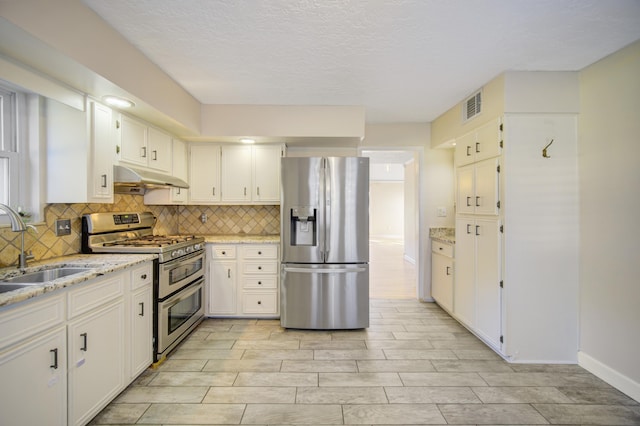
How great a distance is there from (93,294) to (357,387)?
72.4 inches

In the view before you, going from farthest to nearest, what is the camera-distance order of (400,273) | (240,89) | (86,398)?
(400,273)
(240,89)
(86,398)

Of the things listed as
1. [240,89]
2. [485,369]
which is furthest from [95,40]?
[485,369]

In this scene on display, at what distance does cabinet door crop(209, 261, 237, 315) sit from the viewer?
3449 millimetres

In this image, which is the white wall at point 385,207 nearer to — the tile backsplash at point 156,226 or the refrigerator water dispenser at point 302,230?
the tile backsplash at point 156,226

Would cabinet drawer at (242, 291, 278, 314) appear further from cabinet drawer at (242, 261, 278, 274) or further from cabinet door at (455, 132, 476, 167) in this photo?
cabinet door at (455, 132, 476, 167)

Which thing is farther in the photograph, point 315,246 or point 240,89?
point 315,246

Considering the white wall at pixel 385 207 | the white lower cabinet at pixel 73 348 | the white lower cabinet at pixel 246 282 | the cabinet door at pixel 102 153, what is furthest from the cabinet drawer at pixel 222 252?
the white wall at pixel 385 207

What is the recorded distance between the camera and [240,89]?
9.65 ft

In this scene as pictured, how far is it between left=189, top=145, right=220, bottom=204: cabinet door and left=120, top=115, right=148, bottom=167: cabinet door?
2.80ft

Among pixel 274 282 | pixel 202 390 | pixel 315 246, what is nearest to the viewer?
pixel 202 390

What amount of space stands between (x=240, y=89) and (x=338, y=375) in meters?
2.70

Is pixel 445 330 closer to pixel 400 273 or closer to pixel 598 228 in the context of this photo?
pixel 598 228

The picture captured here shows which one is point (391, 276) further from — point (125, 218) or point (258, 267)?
point (125, 218)

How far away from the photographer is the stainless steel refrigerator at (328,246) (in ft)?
10.4
